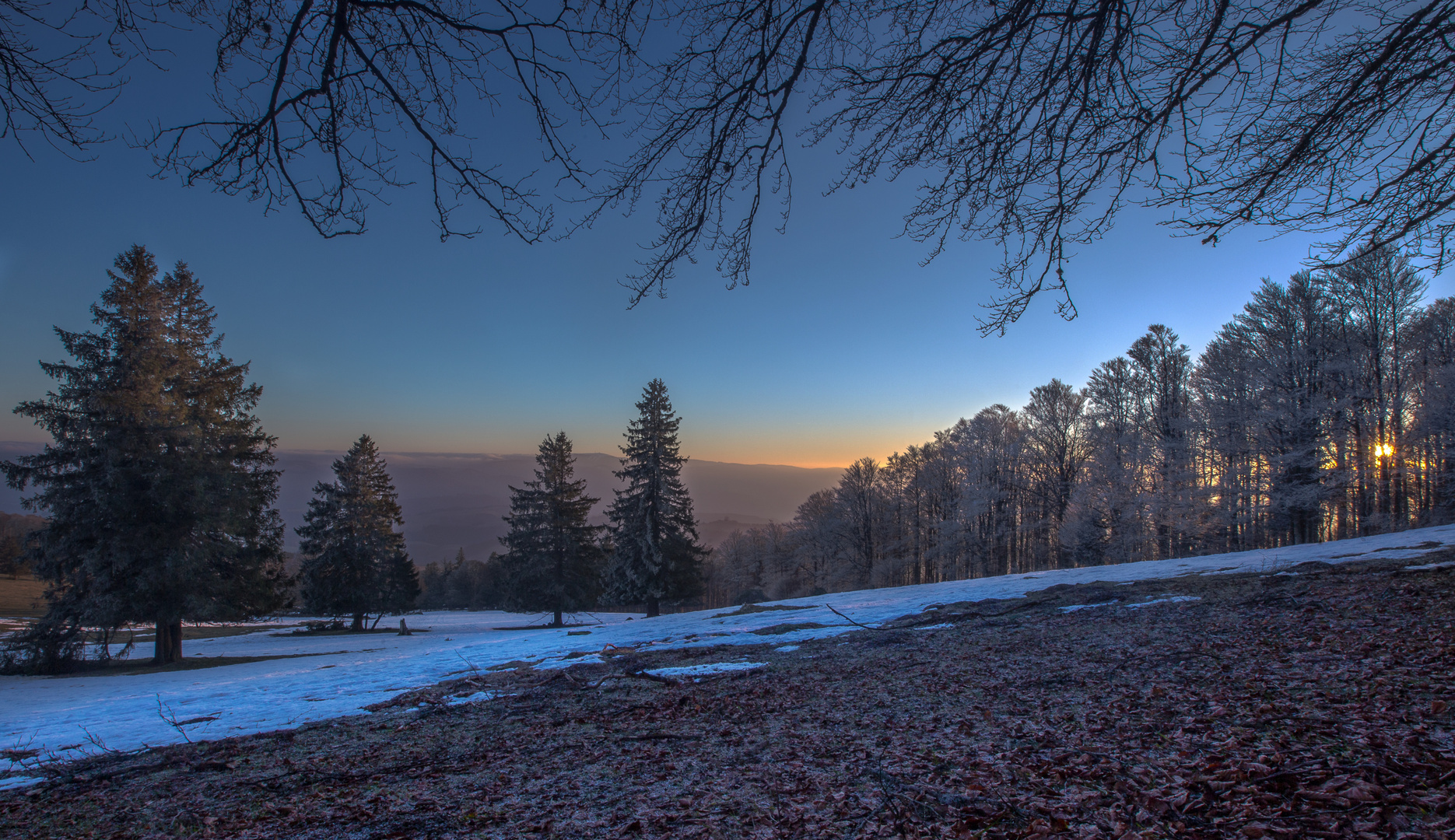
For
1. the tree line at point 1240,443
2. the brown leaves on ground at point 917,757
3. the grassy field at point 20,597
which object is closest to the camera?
the brown leaves on ground at point 917,757

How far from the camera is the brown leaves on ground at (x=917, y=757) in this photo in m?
1.95

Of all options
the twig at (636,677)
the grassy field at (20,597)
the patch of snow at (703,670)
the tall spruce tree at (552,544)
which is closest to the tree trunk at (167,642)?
the grassy field at (20,597)

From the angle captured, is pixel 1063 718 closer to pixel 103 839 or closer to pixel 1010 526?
pixel 103 839

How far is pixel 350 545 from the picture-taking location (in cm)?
2780

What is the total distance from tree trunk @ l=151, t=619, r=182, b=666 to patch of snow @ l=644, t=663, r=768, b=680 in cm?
1764

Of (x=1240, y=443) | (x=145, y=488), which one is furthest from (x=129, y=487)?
(x=1240, y=443)

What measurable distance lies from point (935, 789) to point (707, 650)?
19.8 ft

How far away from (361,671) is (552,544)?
2122 cm

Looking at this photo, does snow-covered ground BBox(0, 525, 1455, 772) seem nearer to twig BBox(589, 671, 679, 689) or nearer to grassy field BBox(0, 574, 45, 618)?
twig BBox(589, 671, 679, 689)

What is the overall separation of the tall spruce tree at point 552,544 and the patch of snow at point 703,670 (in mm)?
24312

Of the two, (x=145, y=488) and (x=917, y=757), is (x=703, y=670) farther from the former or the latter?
(x=145, y=488)

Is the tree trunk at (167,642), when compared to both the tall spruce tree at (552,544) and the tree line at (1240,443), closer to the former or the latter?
the tall spruce tree at (552,544)

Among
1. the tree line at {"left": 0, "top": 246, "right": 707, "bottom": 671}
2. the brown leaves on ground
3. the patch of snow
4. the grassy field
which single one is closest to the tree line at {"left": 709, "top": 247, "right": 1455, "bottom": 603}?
the brown leaves on ground

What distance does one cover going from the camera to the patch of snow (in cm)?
586
